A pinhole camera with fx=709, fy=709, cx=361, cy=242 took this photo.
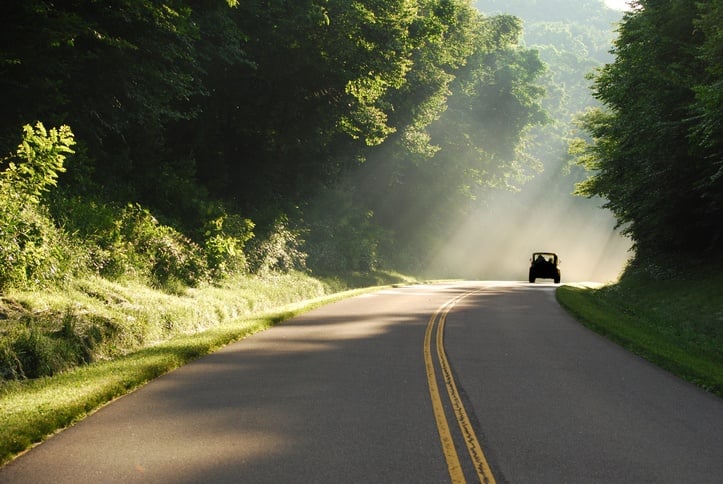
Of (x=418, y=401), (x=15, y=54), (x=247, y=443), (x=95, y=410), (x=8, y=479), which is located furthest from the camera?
(x=15, y=54)

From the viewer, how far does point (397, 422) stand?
27.2 feet

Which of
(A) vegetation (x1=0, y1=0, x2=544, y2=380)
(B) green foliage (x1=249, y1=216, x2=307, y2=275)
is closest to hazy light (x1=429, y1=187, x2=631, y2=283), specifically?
(A) vegetation (x1=0, y1=0, x2=544, y2=380)

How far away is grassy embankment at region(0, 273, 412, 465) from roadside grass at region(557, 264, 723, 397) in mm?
8632

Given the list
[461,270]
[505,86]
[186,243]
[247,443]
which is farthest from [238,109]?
[461,270]

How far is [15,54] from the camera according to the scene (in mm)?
14336

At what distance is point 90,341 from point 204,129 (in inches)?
610

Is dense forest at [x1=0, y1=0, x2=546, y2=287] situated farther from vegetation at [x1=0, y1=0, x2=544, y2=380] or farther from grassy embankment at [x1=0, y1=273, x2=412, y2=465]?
grassy embankment at [x1=0, y1=273, x2=412, y2=465]

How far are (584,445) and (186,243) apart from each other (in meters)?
15.9

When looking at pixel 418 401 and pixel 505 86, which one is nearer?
pixel 418 401

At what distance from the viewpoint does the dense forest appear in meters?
14.5

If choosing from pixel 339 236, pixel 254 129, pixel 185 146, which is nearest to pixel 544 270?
pixel 339 236

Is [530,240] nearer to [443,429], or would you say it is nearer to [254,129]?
[254,129]

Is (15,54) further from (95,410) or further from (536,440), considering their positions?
(536,440)

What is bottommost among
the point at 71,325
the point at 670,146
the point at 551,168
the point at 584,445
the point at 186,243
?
the point at 584,445
